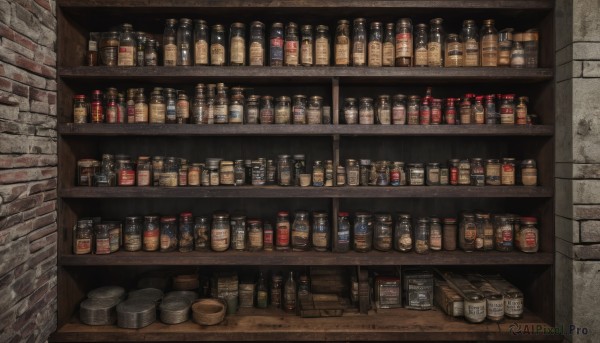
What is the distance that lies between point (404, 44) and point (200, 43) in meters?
1.04

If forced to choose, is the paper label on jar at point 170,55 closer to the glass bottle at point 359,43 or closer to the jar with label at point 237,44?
the jar with label at point 237,44

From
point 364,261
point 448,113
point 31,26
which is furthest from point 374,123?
point 31,26

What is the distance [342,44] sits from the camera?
1.92m

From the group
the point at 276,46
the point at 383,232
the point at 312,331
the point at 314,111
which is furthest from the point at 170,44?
the point at 312,331

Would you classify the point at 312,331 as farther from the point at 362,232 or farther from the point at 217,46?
the point at 217,46

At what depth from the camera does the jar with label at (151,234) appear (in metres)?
1.96

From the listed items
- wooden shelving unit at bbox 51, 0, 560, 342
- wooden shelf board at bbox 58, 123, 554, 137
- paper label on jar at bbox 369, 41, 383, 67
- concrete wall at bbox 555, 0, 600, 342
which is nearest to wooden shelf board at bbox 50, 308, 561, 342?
wooden shelving unit at bbox 51, 0, 560, 342

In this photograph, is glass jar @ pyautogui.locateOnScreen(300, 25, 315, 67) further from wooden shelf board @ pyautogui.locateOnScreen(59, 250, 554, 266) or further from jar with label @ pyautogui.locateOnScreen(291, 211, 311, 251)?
wooden shelf board @ pyautogui.locateOnScreen(59, 250, 554, 266)

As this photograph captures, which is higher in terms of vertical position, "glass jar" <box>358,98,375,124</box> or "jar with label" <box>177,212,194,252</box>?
"glass jar" <box>358,98,375,124</box>

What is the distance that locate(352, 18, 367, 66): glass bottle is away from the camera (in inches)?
75.7

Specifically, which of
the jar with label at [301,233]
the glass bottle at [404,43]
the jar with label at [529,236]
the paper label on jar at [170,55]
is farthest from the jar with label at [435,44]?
the paper label on jar at [170,55]

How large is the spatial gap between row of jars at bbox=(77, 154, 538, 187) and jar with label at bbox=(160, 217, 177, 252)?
0.64 ft

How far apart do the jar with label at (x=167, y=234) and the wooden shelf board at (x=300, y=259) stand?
0.21ft

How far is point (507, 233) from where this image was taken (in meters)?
1.96
